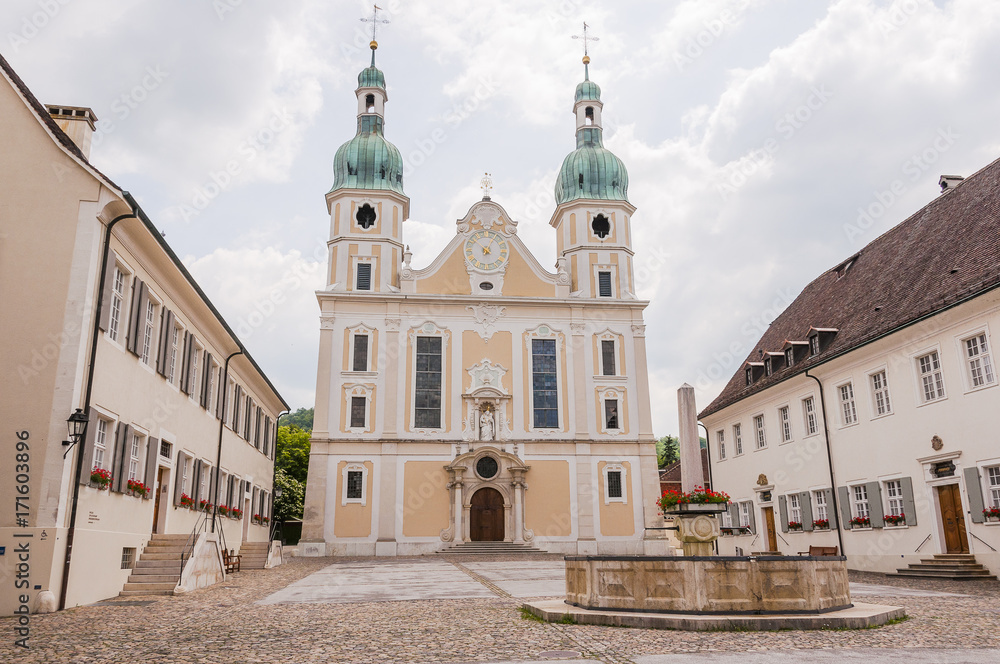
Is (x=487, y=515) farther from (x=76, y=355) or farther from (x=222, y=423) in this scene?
(x=76, y=355)

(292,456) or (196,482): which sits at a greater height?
(292,456)

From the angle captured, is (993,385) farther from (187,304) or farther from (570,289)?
(570,289)

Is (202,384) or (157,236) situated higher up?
(157,236)

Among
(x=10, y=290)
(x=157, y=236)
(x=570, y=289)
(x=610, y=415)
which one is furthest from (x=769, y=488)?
(x=10, y=290)

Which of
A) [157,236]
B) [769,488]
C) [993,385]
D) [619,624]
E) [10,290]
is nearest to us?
[619,624]

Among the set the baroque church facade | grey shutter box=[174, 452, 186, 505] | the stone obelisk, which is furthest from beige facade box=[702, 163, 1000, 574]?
grey shutter box=[174, 452, 186, 505]

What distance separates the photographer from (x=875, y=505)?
68.7 ft

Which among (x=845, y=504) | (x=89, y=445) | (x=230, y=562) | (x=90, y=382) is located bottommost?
(x=230, y=562)

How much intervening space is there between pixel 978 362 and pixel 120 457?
17265 mm

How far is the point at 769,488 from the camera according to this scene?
87.8 feet

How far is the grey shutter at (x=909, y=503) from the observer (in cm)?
1945

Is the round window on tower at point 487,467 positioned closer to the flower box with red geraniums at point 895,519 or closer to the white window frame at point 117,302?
the flower box with red geraniums at point 895,519

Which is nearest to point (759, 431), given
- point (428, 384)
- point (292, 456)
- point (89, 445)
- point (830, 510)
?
point (830, 510)

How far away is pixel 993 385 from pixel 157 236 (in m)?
16.8
